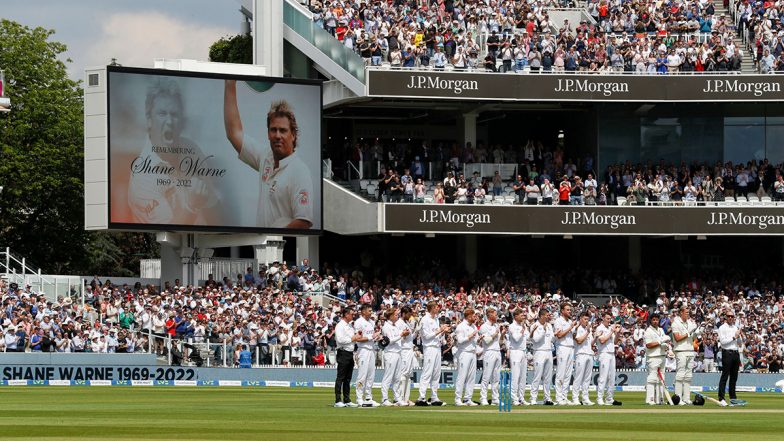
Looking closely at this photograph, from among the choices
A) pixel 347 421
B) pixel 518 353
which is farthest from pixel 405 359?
pixel 347 421

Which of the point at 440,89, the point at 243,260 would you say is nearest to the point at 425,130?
the point at 440,89

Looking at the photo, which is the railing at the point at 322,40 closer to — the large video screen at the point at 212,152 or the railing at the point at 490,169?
the large video screen at the point at 212,152

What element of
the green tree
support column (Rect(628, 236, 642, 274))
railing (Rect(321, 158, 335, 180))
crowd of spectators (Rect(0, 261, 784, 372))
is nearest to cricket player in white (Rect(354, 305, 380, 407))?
crowd of spectators (Rect(0, 261, 784, 372))

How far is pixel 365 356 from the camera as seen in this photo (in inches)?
997

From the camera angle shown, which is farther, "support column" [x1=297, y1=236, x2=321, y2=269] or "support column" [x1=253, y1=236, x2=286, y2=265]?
"support column" [x1=297, y1=236, x2=321, y2=269]

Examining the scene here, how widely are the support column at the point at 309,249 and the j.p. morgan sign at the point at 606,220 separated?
448 cm

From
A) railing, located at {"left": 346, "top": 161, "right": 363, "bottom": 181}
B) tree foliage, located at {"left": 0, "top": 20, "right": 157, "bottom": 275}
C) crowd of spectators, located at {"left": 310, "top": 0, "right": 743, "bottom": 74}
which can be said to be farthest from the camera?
tree foliage, located at {"left": 0, "top": 20, "right": 157, "bottom": 275}

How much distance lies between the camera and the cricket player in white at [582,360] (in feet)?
91.3

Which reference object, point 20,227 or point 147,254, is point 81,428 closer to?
point 20,227

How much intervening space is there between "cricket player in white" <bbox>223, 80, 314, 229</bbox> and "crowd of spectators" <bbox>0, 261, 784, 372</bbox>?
6.33 ft

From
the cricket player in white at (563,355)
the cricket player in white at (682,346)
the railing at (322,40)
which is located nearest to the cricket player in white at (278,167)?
the railing at (322,40)

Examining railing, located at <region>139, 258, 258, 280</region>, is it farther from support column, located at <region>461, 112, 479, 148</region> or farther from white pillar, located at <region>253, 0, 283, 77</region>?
support column, located at <region>461, 112, 479, 148</region>

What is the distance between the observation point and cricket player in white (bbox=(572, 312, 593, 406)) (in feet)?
91.3

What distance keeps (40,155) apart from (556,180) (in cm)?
2140
